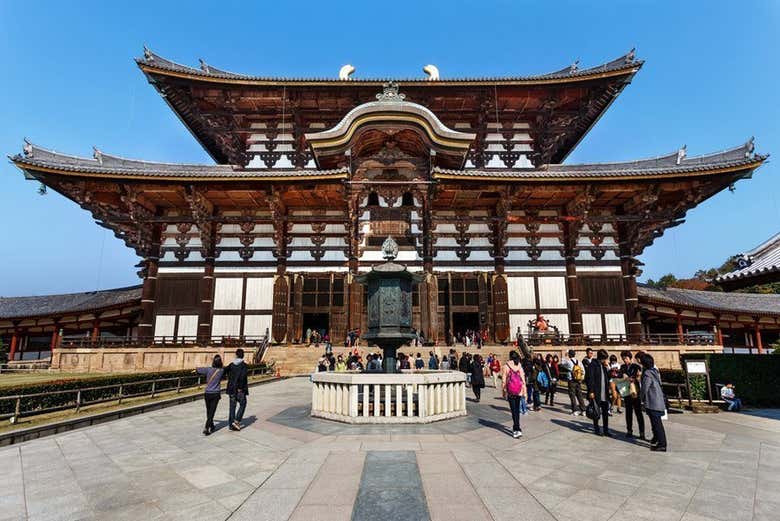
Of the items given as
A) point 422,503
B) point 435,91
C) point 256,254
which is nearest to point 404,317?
point 422,503

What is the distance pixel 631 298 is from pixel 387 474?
21.2 meters

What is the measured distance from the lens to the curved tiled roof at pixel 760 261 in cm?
978

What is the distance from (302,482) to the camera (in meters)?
4.56

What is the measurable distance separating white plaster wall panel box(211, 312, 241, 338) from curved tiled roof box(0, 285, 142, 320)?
6.48 m

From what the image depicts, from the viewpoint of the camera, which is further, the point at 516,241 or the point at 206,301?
the point at 516,241

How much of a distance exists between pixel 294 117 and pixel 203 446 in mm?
21210

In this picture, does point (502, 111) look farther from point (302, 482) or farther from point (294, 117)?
point (302, 482)

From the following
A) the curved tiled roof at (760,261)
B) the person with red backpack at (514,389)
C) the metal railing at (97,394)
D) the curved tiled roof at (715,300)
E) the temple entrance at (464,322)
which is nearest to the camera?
the person with red backpack at (514,389)

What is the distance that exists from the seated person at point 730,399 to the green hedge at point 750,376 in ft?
2.29

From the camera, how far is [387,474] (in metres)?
4.77

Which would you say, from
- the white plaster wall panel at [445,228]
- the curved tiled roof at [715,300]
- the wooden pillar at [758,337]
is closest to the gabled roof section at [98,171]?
the white plaster wall panel at [445,228]

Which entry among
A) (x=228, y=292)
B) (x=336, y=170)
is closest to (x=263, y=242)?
(x=228, y=292)

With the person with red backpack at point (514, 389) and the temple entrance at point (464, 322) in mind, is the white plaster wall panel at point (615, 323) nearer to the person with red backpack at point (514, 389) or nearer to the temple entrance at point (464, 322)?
the temple entrance at point (464, 322)

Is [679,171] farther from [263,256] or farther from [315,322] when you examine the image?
[263,256]
